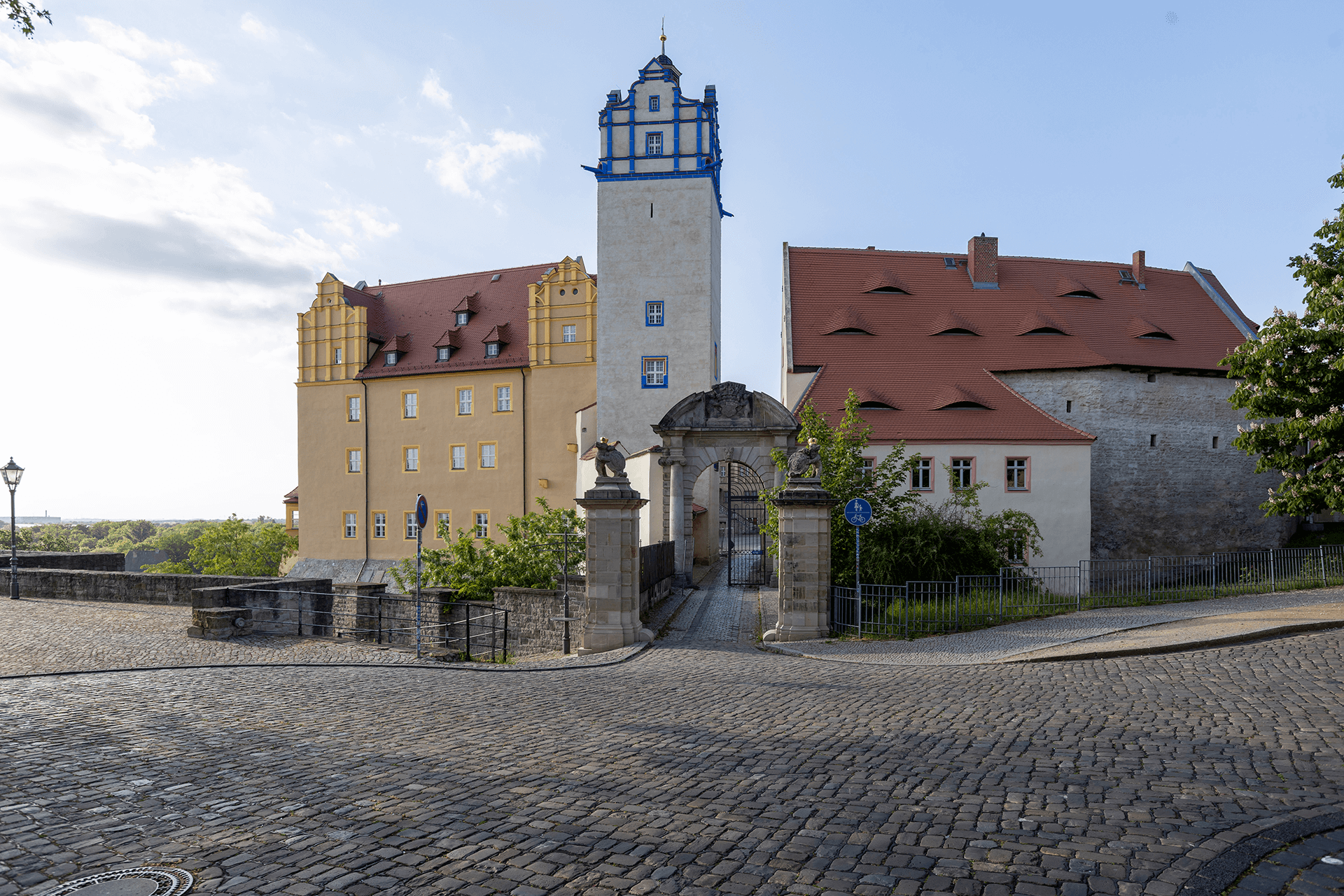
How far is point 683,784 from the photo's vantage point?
5.34 meters

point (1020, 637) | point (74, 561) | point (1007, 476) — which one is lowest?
point (1020, 637)

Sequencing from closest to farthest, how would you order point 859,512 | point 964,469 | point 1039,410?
point 859,512 < point 964,469 < point 1039,410

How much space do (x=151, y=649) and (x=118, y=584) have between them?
26.1 feet

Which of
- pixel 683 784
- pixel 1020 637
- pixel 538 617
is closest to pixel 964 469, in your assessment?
pixel 1020 637

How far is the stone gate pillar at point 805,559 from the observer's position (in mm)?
13219

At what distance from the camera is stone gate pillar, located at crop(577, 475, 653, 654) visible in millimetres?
13023

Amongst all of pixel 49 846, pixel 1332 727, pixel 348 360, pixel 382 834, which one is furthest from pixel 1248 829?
pixel 348 360

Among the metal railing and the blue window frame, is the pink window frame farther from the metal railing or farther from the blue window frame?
the metal railing

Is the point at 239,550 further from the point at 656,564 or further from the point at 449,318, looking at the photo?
the point at 656,564

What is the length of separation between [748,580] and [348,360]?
24102mm

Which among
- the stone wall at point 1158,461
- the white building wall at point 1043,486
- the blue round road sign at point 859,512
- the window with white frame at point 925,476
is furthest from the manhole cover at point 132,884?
the stone wall at point 1158,461

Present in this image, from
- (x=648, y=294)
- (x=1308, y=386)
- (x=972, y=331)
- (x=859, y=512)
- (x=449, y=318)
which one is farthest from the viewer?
(x=449, y=318)

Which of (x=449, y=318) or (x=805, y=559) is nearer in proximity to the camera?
(x=805, y=559)

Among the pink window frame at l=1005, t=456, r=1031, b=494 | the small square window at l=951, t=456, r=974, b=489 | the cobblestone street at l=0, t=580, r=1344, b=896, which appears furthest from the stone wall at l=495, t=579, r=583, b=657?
the pink window frame at l=1005, t=456, r=1031, b=494
